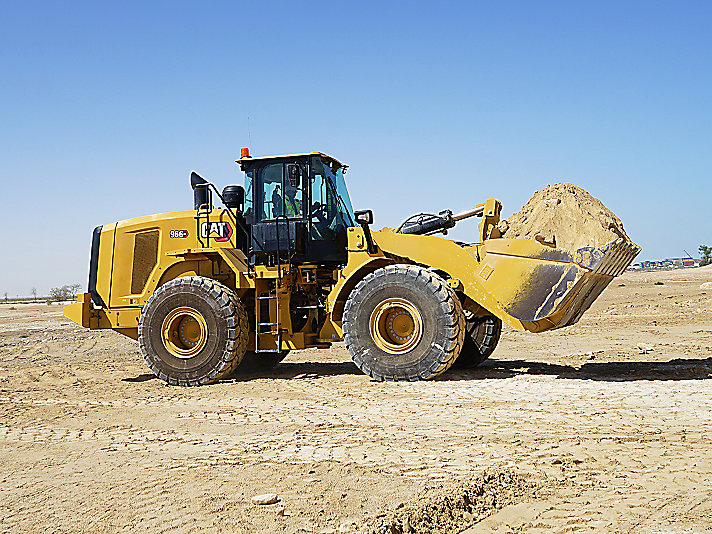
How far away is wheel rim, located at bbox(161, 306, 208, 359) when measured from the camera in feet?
34.8

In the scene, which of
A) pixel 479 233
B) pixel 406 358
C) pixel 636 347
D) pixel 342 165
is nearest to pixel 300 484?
pixel 406 358

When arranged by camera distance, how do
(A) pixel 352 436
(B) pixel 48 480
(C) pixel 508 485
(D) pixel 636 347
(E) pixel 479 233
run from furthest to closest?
(D) pixel 636 347
(E) pixel 479 233
(A) pixel 352 436
(B) pixel 48 480
(C) pixel 508 485

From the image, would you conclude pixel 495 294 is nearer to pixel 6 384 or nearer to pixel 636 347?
pixel 636 347

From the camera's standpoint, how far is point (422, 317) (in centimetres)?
949

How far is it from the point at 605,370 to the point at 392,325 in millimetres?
3234

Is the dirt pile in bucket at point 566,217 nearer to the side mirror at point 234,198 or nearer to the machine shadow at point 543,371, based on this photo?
the machine shadow at point 543,371

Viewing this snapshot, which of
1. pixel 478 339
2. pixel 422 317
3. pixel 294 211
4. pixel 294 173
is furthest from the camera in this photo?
pixel 478 339

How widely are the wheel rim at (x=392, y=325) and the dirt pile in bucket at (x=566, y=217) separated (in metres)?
57.5

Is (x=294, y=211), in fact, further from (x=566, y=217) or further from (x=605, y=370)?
(x=566, y=217)

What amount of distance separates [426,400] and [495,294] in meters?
1.98

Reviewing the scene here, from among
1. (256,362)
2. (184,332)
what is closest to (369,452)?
(184,332)

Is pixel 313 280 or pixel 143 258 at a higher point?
pixel 143 258

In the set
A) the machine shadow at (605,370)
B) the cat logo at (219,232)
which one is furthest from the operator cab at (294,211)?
the machine shadow at (605,370)

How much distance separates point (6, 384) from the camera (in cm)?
1104
